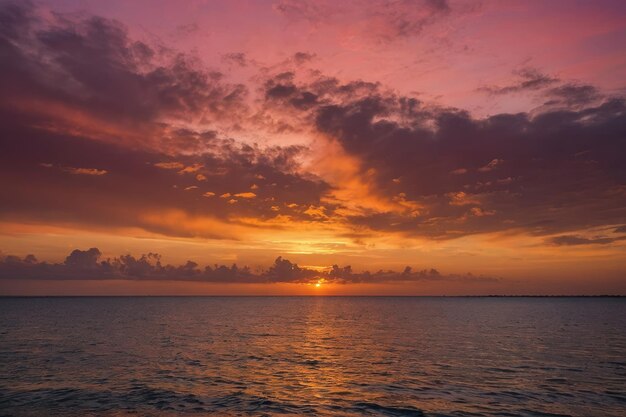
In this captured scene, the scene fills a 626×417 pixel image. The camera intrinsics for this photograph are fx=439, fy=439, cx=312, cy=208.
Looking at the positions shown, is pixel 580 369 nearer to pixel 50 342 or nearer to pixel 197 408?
pixel 197 408

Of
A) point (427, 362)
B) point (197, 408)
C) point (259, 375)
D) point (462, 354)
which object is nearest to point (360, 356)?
point (427, 362)

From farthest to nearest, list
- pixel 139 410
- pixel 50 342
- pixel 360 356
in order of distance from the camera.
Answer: pixel 50 342
pixel 360 356
pixel 139 410

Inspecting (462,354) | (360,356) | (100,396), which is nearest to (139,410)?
(100,396)

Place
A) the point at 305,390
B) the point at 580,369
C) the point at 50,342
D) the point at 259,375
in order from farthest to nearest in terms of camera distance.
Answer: the point at 50,342 < the point at 580,369 < the point at 259,375 < the point at 305,390

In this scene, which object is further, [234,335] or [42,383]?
[234,335]

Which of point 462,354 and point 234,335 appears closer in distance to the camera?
point 462,354

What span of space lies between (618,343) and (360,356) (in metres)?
50.1

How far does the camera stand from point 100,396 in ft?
121

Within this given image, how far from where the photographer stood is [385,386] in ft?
135

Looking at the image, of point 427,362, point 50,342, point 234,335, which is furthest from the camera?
point 234,335

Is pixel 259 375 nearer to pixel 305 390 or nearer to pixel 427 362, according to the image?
→ pixel 305 390

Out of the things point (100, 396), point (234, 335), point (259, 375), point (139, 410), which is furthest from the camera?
point (234, 335)

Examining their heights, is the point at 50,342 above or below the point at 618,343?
below

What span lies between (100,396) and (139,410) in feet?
21.8
